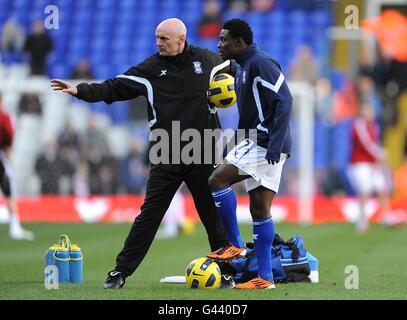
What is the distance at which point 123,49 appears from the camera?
84.6 feet

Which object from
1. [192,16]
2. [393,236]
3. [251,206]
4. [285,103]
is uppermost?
[192,16]

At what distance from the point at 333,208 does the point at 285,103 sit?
1278cm

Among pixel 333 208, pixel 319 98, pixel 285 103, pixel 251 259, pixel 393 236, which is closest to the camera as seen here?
pixel 285 103

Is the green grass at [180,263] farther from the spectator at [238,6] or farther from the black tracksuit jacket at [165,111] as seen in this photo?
the spectator at [238,6]

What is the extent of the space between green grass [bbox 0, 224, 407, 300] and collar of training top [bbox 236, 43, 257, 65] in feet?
6.73

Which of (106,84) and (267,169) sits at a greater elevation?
(106,84)

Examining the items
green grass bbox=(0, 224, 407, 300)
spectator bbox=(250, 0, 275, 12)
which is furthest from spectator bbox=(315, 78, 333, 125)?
green grass bbox=(0, 224, 407, 300)

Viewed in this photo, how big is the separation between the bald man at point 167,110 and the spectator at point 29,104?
12.4 m

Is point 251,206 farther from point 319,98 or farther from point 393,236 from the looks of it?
point 319,98

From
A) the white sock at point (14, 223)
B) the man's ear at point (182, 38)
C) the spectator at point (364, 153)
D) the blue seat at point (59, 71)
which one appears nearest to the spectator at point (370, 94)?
the spectator at point (364, 153)

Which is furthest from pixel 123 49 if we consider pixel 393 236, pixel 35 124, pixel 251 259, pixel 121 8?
pixel 251 259

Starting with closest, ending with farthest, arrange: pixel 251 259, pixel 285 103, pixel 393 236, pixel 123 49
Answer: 1. pixel 285 103
2. pixel 251 259
3. pixel 393 236
4. pixel 123 49

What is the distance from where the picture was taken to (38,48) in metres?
22.6

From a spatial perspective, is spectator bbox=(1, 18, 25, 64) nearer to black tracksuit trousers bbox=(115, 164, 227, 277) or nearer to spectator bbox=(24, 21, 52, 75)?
spectator bbox=(24, 21, 52, 75)
